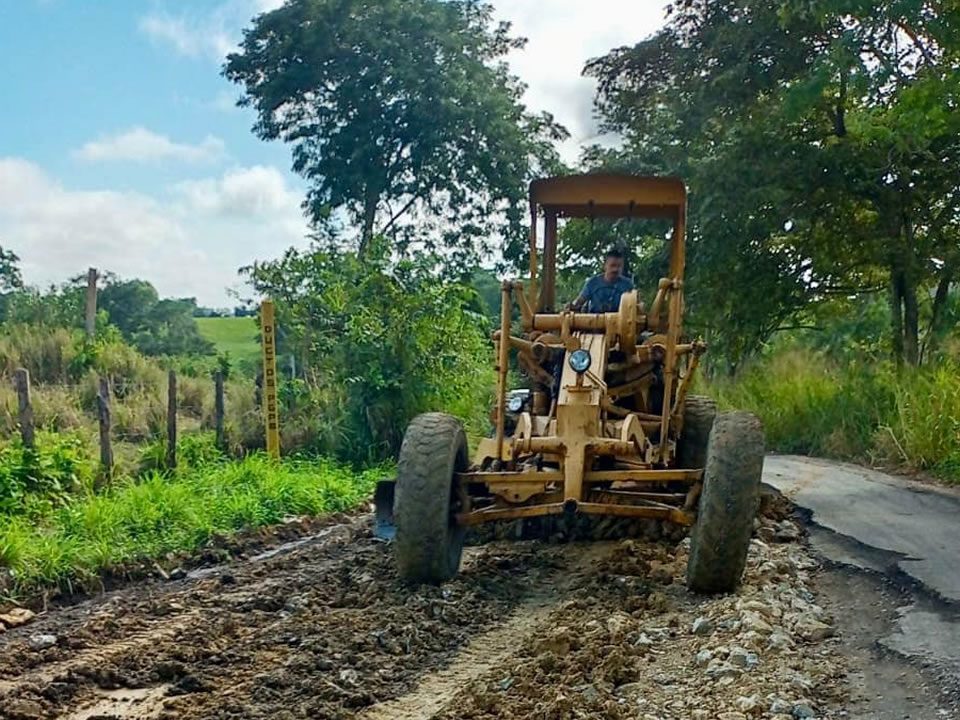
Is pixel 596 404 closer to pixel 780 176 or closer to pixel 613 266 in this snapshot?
pixel 613 266

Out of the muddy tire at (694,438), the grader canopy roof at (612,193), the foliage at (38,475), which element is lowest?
the foliage at (38,475)

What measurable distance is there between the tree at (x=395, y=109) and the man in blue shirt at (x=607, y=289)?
15.3m

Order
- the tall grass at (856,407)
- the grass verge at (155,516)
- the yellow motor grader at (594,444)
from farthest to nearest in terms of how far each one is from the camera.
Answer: the tall grass at (856,407) < the grass verge at (155,516) < the yellow motor grader at (594,444)

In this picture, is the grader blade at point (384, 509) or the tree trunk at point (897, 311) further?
the tree trunk at point (897, 311)

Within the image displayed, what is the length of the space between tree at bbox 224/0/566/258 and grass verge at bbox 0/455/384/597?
12.7 meters

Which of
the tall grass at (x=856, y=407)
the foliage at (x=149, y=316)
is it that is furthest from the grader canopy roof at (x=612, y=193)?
the foliage at (x=149, y=316)

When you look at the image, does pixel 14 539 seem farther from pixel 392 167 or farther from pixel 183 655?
pixel 392 167

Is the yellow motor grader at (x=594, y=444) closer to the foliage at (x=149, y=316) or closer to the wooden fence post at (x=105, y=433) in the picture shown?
the wooden fence post at (x=105, y=433)

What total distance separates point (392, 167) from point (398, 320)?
412 inches

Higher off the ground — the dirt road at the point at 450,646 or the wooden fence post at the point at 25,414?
the wooden fence post at the point at 25,414

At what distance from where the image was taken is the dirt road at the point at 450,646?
15.8ft

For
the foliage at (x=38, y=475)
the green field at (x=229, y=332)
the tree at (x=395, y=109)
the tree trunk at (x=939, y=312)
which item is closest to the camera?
the foliage at (x=38, y=475)

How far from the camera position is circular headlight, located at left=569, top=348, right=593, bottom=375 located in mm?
7145

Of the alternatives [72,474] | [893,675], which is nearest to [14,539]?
[72,474]
